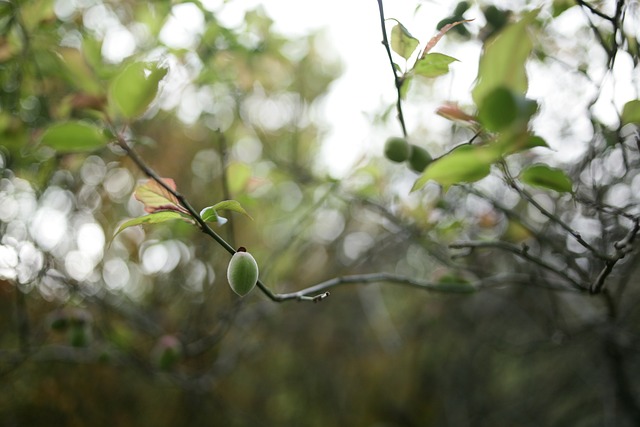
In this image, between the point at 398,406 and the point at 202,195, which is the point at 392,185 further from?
the point at 398,406

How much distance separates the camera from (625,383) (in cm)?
141

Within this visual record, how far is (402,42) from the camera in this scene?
0.58 metres

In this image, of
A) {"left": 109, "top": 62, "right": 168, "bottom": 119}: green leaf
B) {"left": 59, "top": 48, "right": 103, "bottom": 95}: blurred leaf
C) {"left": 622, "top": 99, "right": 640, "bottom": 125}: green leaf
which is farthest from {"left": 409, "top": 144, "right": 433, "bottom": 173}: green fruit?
{"left": 59, "top": 48, "right": 103, "bottom": 95}: blurred leaf

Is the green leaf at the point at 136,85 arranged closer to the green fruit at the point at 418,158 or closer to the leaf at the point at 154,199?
the leaf at the point at 154,199

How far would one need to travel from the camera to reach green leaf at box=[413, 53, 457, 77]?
1.82ft

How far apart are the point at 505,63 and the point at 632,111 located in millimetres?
262

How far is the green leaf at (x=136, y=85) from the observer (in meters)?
0.55

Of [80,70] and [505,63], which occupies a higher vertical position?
[505,63]

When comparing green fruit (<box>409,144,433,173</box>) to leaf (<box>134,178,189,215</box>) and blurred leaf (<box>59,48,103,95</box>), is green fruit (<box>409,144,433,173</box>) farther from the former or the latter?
blurred leaf (<box>59,48,103,95</box>)

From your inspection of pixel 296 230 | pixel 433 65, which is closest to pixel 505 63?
pixel 433 65

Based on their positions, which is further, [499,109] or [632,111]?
[632,111]

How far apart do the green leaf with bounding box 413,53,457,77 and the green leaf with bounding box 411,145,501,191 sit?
186mm

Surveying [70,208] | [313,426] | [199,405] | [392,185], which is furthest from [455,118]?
[313,426]

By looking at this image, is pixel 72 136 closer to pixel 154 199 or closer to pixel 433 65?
pixel 154 199
